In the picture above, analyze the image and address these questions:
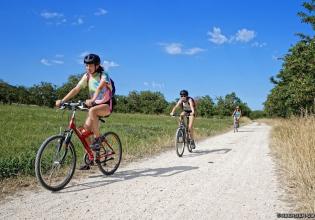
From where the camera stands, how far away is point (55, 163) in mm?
5957

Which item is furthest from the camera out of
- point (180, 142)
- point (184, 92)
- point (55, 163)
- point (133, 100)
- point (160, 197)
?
point (133, 100)

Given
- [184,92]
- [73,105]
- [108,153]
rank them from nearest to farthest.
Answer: [73,105]
[108,153]
[184,92]

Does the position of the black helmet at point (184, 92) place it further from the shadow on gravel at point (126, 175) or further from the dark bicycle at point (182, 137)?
the shadow on gravel at point (126, 175)

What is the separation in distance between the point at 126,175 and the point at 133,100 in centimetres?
11470

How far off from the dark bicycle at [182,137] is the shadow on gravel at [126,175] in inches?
97.6

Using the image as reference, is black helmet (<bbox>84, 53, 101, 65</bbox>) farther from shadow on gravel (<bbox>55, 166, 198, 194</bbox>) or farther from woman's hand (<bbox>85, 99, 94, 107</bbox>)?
shadow on gravel (<bbox>55, 166, 198, 194</bbox>)

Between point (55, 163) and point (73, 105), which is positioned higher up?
point (73, 105)

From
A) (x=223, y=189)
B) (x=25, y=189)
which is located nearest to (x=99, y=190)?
(x=25, y=189)

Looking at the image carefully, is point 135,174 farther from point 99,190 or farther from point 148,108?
point 148,108

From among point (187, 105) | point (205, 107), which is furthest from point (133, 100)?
point (187, 105)

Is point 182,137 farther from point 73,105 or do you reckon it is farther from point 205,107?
point 205,107

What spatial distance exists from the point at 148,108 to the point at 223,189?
360 ft

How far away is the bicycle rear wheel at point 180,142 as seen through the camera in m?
10.9

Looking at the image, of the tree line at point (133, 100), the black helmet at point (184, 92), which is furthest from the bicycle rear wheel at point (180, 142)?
the tree line at point (133, 100)
